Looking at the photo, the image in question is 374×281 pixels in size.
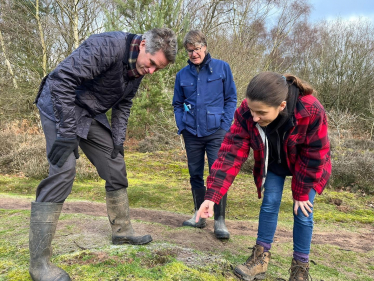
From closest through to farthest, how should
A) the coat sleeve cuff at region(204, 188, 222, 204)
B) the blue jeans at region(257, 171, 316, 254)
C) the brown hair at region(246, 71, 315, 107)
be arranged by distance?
the brown hair at region(246, 71, 315, 107), the coat sleeve cuff at region(204, 188, 222, 204), the blue jeans at region(257, 171, 316, 254)

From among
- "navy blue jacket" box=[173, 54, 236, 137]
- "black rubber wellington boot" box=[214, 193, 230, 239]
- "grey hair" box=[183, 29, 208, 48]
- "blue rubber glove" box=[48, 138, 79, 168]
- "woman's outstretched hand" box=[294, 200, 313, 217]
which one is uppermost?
"grey hair" box=[183, 29, 208, 48]

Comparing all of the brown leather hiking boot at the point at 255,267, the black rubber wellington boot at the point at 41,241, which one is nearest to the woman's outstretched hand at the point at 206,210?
the brown leather hiking boot at the point at 255,267

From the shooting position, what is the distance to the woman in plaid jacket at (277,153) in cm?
217

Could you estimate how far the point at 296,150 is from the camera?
246cm

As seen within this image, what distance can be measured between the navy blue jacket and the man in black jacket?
0.95 m

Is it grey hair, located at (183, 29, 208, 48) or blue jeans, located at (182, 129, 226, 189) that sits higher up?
grey hair, located at (183, 29, 208, 48)

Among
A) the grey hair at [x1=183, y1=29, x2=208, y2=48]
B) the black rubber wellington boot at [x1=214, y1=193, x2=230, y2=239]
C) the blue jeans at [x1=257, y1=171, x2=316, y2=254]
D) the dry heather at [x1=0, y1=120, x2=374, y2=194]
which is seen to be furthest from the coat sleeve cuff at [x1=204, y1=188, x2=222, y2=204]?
the dry heather at [x1=0, y1=120, x2=374, y2=194]

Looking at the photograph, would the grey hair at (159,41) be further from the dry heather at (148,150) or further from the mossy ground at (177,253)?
the dry heather at (148,150)

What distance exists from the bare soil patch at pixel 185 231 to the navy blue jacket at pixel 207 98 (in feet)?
3.80

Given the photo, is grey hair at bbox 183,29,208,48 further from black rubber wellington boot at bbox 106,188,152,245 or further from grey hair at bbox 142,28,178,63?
black rubber wellington boot at bbox 106,188,152,245

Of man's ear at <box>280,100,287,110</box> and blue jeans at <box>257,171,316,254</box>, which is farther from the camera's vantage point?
blue jeans at <box>257,171,316,254</box>

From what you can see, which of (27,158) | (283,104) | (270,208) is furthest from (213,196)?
(27,158)

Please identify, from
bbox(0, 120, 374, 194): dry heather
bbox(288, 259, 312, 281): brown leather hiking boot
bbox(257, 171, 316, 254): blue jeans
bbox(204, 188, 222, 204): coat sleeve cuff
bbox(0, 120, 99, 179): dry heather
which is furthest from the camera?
bbox(0, 120, 99, 179): dry heather

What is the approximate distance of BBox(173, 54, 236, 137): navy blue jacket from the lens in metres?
3.65
